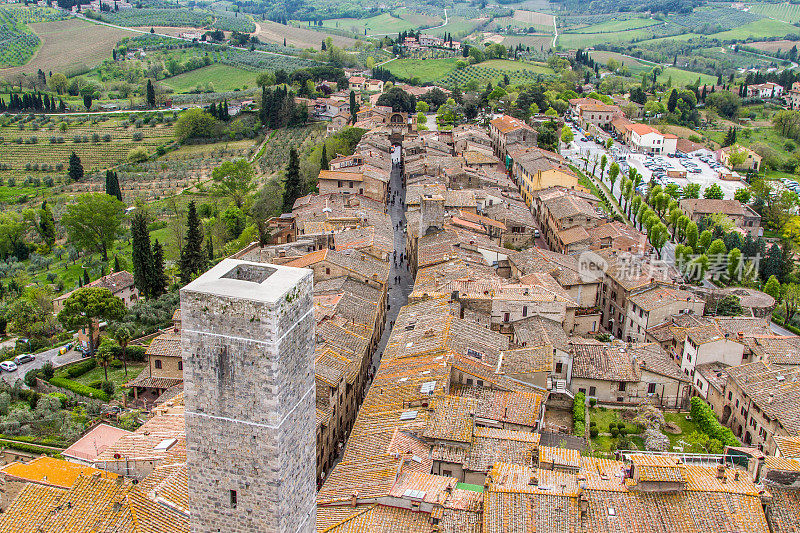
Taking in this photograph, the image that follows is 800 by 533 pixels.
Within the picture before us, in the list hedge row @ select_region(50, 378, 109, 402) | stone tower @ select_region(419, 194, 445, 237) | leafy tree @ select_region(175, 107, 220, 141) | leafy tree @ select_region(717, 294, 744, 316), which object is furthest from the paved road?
leafy tree @ select_region(175, 107, 220, 141)

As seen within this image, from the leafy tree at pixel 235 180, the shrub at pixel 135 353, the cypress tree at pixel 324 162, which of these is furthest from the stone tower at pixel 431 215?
the leafy tree at pixel 235 180

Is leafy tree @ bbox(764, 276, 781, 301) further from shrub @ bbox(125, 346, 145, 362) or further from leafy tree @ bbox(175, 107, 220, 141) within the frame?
leafy tree @ bbox(175, 107, 220, 141)

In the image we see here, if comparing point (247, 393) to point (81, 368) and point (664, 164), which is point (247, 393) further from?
point (664, 164)

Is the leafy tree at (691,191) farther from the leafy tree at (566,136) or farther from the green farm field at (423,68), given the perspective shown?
the green farm field at (423,68)

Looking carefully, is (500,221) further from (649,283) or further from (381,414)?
(381,414)

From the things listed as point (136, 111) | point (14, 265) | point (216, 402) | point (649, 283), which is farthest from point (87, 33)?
point (216, 402)

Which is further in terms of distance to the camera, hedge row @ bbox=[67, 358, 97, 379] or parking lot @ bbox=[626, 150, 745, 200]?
parking lot @ bbox=[626, 150, 745, 200]

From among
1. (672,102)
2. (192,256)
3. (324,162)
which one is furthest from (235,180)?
(672,102)
